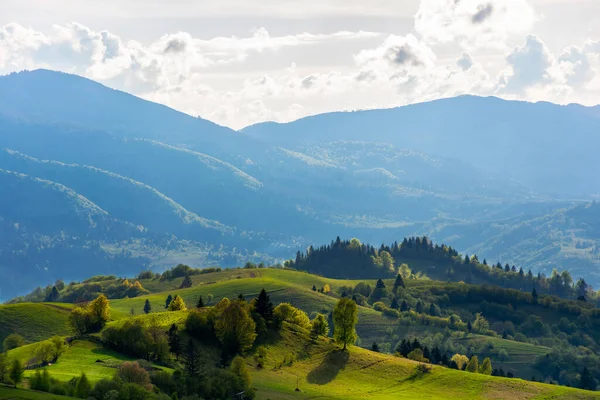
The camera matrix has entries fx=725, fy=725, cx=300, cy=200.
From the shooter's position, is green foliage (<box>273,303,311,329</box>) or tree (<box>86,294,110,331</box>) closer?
tree (<box>86,294,110,331</box>)

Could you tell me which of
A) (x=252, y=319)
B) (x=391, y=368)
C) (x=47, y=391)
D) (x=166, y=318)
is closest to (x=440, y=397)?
(x=391, y=368)

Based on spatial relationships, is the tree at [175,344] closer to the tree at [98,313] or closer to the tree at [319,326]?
the tree at [98,313]

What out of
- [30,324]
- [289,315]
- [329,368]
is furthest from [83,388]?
[30,324]

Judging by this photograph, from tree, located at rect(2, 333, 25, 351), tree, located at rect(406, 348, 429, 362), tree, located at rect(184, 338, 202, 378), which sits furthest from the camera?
tree, located at rect(406, 348, 429, 362)

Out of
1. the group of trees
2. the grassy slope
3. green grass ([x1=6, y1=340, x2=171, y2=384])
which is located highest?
the group of trees

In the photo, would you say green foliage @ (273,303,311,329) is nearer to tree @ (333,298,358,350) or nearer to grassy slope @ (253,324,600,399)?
grassy slope @ (253,324,600,399)

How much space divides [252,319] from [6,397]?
229 feet

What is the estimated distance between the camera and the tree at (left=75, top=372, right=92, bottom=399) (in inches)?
3898

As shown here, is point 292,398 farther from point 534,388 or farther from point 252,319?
point 534,388

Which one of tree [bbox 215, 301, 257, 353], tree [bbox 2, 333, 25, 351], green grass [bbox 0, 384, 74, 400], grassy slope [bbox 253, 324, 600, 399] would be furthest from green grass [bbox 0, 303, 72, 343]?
green grass [bbox 0, 384, 74, 400]

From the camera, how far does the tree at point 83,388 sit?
325 feet

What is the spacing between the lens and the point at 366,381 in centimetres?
14838

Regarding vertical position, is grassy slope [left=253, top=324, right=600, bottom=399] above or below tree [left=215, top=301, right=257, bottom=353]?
below

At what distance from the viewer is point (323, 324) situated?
17062 cm
